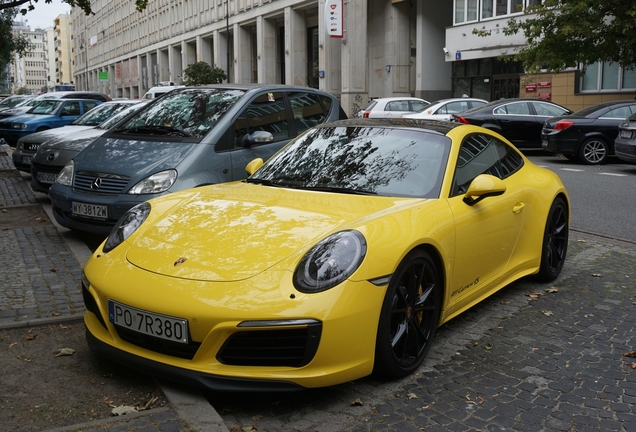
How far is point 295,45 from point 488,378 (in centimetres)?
4966

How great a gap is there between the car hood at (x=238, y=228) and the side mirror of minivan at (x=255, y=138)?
2.87m

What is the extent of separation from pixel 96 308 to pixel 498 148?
11.1 ft

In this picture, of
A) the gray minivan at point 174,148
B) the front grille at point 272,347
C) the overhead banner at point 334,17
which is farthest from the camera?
the overhead banner at point 334,17

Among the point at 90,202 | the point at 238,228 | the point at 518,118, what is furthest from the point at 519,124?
the point at 238,228

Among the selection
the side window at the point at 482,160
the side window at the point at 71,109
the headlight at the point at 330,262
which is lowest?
the headlight at the point at 330,262

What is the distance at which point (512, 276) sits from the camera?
5.59 metres

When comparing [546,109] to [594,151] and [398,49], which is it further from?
[398,49]

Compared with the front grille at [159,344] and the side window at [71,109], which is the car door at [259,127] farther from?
the side window at [71,109]

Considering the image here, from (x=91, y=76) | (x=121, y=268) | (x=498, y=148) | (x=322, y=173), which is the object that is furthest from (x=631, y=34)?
(x=91, y=76)

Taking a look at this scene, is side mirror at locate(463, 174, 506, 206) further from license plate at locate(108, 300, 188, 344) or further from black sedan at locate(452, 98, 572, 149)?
black sedan at locate(452, 98, 572, 149)

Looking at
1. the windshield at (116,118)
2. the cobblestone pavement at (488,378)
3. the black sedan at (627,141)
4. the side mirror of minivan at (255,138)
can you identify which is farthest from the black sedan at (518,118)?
the cobblestone pavement at (488,378)

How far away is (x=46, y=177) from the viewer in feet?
32.2

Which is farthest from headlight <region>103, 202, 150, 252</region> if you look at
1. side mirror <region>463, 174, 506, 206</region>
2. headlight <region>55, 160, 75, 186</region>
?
headlight <region>55, 160, 75, 186</region>

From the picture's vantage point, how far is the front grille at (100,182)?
7.03 m
